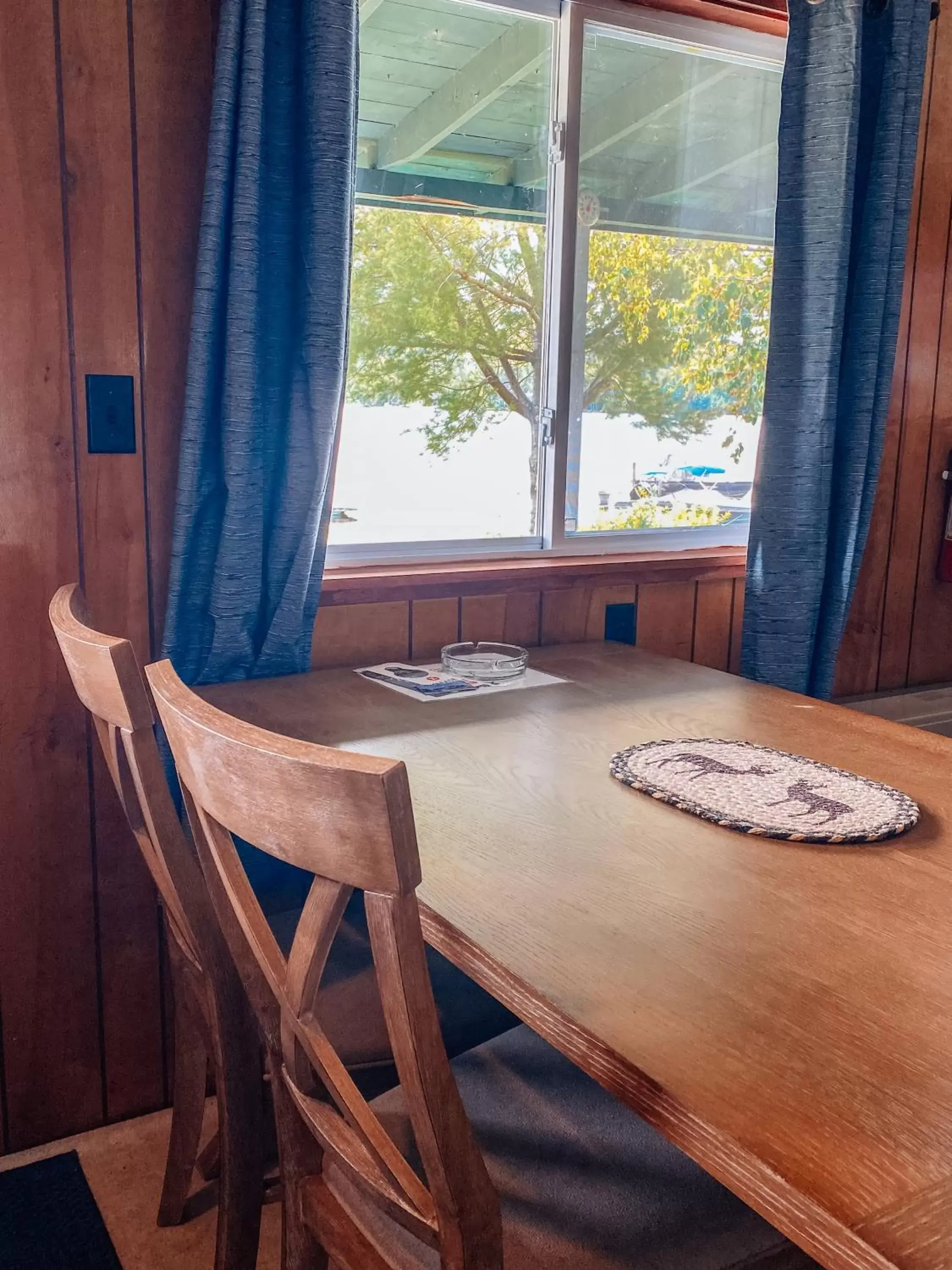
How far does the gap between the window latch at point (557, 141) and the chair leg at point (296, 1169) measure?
1814 mm

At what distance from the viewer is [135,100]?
5.56 ft

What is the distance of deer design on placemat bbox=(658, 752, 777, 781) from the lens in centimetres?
134

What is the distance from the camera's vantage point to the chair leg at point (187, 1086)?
5.08 feet

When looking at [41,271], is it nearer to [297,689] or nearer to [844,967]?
[297,689]

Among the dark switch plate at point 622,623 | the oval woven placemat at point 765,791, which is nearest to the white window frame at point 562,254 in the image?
the dark switch plate at point 622,623

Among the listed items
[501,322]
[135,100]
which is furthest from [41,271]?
[501,322]

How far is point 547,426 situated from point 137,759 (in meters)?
1.35

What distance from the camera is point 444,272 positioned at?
81.7 inches

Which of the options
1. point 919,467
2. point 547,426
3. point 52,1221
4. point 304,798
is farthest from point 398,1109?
point 919,467

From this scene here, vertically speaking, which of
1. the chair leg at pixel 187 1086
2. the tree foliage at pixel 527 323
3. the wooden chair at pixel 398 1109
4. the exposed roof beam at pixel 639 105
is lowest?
the chair leg at pixel 187 1086

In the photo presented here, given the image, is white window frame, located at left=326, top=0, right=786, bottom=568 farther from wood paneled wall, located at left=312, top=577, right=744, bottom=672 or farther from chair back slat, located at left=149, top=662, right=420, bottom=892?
chair back slat, located at left=149, top=662, right=420, bottom=892

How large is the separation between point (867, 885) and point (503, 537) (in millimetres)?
1331

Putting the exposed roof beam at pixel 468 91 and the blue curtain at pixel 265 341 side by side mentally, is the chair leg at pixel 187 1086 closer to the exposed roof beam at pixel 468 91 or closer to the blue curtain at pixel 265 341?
the blue curtain at pixel 265 341

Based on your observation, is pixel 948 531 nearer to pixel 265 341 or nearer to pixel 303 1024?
pixel 265 341
